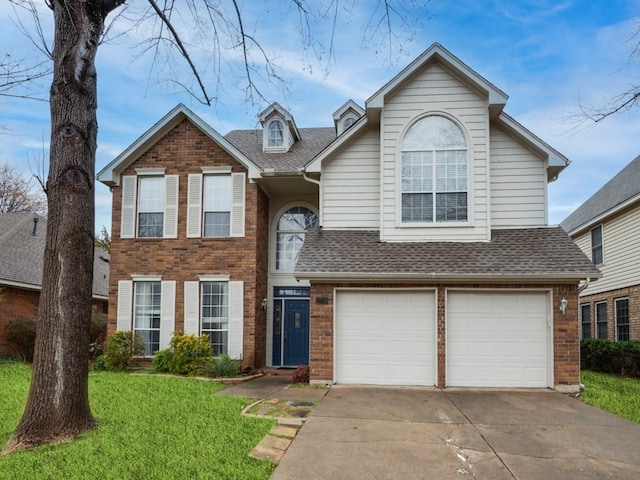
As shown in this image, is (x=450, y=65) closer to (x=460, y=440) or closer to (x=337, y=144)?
(x=337, y=144)

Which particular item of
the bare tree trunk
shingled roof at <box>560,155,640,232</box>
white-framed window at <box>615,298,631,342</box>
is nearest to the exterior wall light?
shingled roof at <box>560,155,640,232</box>

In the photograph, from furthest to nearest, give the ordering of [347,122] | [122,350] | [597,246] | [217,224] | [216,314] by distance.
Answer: [597,246] < [347,122] < [217,224] < [216,314] < [122,350]

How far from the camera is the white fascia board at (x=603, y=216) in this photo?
15.2 meters

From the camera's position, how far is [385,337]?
10.4 m

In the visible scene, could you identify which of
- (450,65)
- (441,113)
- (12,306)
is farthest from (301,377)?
(12,306)

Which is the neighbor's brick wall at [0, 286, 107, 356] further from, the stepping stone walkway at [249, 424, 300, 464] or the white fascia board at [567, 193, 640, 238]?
the white fascia board at [567, 193, 640, 238]

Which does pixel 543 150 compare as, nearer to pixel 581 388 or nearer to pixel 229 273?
pixel 581 388

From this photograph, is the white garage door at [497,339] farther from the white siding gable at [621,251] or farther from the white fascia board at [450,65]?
the white siding gable at [621,251]

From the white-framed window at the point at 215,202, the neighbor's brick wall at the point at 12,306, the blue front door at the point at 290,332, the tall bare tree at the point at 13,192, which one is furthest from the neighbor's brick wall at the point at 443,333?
the tall bare tree at the point at 13,192

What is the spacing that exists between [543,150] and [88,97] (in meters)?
9.15

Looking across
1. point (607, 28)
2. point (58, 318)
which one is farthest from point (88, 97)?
point (607, 28)

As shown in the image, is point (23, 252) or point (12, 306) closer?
point (12, 306)

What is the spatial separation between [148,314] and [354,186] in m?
6.80

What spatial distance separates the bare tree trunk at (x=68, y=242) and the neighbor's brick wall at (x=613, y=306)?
1540 centimetres
